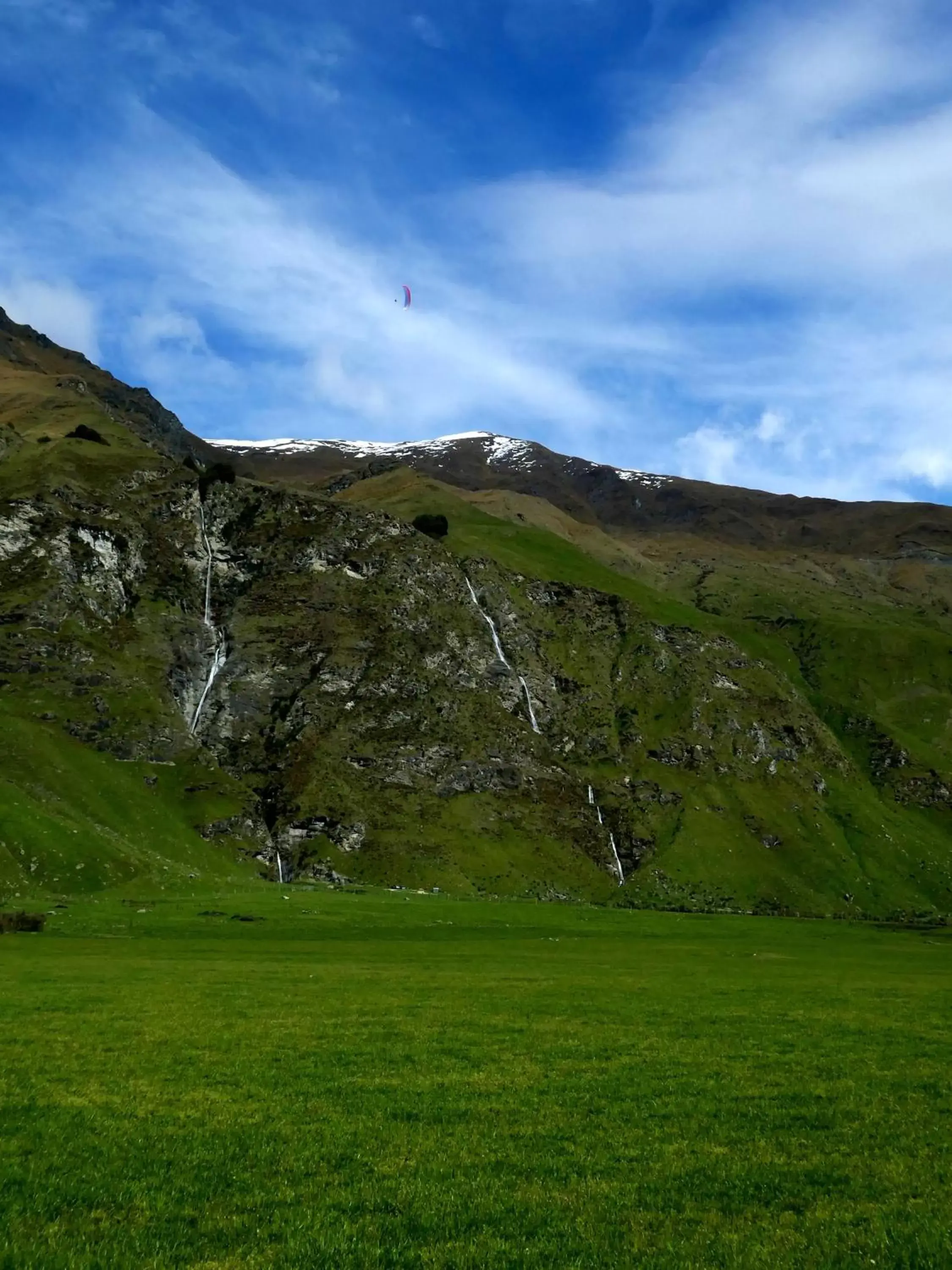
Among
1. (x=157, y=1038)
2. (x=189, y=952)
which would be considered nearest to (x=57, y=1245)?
(x=157, y=1038)

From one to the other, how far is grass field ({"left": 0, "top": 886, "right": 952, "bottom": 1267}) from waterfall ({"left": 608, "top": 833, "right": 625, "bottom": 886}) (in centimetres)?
11674

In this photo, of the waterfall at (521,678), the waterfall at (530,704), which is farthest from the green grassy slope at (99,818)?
the waterfall at (521,678)

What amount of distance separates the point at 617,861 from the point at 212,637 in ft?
322

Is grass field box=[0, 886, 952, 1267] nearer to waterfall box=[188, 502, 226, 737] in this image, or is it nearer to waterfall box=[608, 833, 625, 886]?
waterfall box=[608, 833, 625, 886]

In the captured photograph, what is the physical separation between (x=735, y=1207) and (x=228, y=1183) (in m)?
7.89

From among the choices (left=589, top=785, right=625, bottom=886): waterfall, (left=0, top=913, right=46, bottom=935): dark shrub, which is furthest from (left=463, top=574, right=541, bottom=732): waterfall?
(left=0, top=913, right=46, bottom=935): dark shrub

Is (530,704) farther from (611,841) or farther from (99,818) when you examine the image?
(99,818)

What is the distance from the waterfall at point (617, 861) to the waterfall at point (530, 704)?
99.4ft

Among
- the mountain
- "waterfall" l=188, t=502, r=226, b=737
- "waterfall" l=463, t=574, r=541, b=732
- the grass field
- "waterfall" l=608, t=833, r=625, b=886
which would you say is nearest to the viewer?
the grass field

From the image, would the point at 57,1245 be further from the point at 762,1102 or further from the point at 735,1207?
the point at 762,1102

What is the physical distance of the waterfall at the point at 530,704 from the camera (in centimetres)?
18388

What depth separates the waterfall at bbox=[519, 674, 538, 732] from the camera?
18388 centimetres

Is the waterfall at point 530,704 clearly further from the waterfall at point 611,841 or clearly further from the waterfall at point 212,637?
the waterfall at point 212,637

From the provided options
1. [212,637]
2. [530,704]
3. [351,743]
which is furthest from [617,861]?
[212,637]
